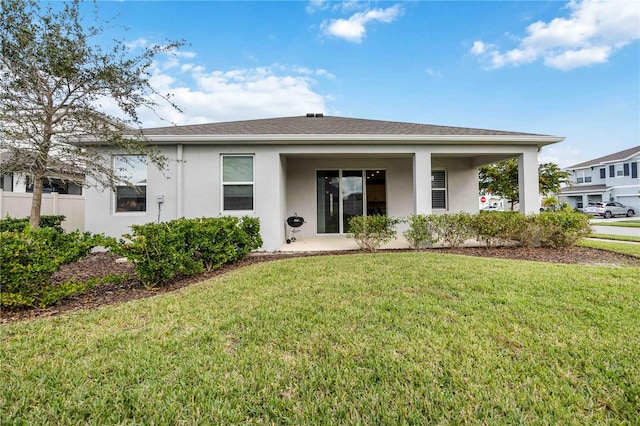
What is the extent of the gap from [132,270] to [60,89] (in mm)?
3949

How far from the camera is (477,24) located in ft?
35.5

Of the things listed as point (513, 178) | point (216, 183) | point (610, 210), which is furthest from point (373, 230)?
point (610, 210)

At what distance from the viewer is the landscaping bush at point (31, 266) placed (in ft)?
10.7

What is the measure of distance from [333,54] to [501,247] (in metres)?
11.1

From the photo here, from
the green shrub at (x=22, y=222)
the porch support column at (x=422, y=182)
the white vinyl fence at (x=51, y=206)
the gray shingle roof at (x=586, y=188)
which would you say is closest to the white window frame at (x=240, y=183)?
the green shrub at (x=22, y=222)

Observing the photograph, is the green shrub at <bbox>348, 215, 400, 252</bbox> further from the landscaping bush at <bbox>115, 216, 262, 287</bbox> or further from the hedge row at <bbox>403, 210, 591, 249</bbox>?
the landscaping bush at <bbox>115, 216, 262, 287</bbox>

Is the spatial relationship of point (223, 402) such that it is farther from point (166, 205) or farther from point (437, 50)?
point (437, 50)

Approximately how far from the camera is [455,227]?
24.6ft

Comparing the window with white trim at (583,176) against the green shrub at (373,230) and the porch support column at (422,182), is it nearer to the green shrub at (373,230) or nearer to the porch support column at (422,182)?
the porch support column at (422,182)

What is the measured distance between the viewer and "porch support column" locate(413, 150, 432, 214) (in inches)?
316

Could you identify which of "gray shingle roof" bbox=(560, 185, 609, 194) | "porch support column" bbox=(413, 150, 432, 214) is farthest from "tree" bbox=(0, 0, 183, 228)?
"gray shingle roof" bbox=(560, 185, 609, 194)

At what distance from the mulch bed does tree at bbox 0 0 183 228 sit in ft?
5.70

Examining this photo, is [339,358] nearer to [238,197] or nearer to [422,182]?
[238,197]

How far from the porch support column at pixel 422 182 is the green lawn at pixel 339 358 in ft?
14.0
